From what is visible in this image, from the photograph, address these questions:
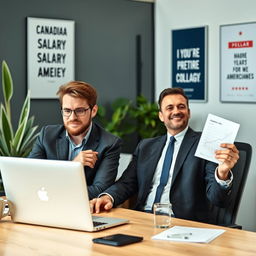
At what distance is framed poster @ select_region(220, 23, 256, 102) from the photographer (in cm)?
542

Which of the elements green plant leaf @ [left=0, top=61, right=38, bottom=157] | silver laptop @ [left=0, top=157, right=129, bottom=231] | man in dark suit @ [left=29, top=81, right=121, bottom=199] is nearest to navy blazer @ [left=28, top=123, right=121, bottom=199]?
man in dark suit @ [left=29, top=81, right=121, bottom=199]

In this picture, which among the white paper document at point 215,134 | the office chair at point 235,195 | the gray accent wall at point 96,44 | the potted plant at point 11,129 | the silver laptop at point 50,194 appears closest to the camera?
the silver laptop at point 50,194

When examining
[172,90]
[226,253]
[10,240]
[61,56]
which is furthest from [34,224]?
[61,56]

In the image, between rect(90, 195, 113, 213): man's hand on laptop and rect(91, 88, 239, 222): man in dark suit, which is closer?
rect(90, 195, 113, 213): man's hand on laptop

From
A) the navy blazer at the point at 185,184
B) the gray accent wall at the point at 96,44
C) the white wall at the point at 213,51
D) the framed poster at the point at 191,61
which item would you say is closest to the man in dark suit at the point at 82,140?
the navy blazer at the point at 185,184

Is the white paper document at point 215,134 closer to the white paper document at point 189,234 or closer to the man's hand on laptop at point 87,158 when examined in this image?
the white paper document at point 189,234

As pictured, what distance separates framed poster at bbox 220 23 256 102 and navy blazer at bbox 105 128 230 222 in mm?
1872

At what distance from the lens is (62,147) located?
377 centimetres

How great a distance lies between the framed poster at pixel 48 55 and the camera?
5465mm

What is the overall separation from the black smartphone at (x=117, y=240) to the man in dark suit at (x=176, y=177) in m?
0.62

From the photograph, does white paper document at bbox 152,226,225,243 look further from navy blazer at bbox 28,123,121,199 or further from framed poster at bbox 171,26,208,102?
framed poster at bbox 171,26,208,102

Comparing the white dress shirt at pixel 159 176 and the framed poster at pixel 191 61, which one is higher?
the framed poster at pixel 191 61

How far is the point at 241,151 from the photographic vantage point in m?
3.62

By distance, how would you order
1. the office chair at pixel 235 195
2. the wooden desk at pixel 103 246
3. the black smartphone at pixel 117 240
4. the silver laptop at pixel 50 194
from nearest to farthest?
the wooden desk at pixel 103 246
the black smartphone at pixel 117 240
the silver laptop at pixel 50 194
the office chair at pixel 235 195
